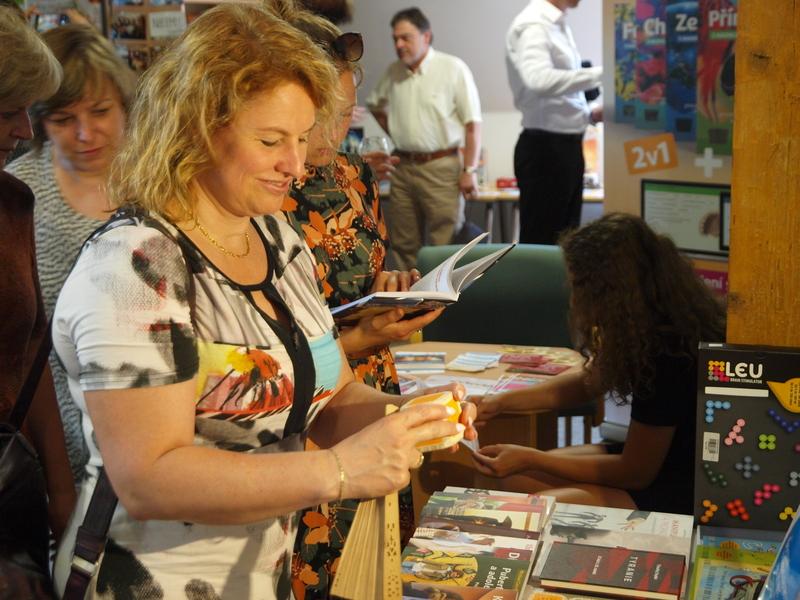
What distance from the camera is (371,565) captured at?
1.39 m

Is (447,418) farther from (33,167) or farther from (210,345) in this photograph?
(33,167)

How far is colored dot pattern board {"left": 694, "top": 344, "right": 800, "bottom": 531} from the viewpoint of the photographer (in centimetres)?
165

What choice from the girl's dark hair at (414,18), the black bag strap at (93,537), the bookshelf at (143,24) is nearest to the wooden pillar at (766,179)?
the black bag strap at (93,537)

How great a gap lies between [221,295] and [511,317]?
2.77 metres

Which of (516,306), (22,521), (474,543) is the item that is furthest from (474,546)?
(516,306)

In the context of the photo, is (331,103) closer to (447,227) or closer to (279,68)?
(279,68)

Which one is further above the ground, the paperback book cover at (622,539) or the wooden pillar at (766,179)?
the wooden pillar at (766,179)

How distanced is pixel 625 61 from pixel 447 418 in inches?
135

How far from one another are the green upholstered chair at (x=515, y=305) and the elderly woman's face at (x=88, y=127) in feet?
6.07

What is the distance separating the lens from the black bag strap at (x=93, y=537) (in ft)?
4.53

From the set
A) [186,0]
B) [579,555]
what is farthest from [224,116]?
[186,0]

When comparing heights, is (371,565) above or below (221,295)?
below

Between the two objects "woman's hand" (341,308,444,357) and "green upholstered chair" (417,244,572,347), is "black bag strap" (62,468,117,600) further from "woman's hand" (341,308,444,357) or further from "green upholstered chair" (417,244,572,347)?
"green upholstered chair" (417,244,572,347)

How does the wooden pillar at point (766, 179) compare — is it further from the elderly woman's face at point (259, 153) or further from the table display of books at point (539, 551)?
the elderly woman's face at point (259, 153)
